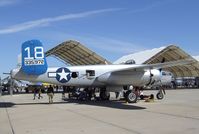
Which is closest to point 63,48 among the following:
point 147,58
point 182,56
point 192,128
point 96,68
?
point 147,58

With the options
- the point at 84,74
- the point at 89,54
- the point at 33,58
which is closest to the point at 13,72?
the point at 33,58

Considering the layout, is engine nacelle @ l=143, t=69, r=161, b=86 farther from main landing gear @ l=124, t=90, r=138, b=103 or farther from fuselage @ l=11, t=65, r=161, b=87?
main landing gear @ l=124, t=90, r=138, b=103

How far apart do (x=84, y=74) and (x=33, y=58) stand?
400 cm

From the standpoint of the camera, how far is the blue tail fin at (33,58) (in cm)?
2522

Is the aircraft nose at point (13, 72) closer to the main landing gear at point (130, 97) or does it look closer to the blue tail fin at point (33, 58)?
the blue tail fin at point (33, 58)

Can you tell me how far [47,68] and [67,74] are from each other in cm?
152

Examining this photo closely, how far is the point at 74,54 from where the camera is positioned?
65.0 m

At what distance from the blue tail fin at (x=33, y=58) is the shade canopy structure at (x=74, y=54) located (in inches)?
1198

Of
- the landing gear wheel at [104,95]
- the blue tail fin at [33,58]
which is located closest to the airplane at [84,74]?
the blue tail fin at [33,58]

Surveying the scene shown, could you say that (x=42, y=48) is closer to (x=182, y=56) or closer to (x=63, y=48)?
(x=63, y=48)

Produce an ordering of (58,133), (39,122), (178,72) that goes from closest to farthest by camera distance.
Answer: (58,133) < (39,122) < (178,72)

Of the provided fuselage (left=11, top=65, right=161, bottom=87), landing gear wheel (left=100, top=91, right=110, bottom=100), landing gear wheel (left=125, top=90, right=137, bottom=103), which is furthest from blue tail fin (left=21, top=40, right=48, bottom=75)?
landing gear wheel (left=100, top=91, right=110, bottom=100)

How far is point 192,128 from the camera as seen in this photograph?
12.9 meters

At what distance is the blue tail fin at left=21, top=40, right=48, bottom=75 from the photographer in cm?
2522
